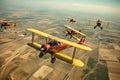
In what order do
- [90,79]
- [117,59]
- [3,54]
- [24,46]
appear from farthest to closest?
1. [24,46]
2. [117,59]
3. [3,54]
4. [90,79]

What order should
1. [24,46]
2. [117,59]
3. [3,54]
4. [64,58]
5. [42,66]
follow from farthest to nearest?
[24,46] → [117,59] → [3,54] → [42,66] → [64,58]

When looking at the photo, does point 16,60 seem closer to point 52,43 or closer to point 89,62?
point 89,62

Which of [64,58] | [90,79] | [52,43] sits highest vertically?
[52,43]

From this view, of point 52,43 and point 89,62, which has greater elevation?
point 52,43

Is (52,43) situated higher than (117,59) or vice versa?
(52,43)

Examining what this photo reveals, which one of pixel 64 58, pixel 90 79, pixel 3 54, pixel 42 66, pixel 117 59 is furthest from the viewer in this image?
pixel 117 59

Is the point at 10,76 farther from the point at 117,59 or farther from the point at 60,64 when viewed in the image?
the point at 117,59

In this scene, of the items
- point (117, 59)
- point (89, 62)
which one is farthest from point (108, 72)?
point (117, 59)

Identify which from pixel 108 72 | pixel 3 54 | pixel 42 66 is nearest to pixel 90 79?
pixel 108 72

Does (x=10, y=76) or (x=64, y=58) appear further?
(x=10, y=76)
